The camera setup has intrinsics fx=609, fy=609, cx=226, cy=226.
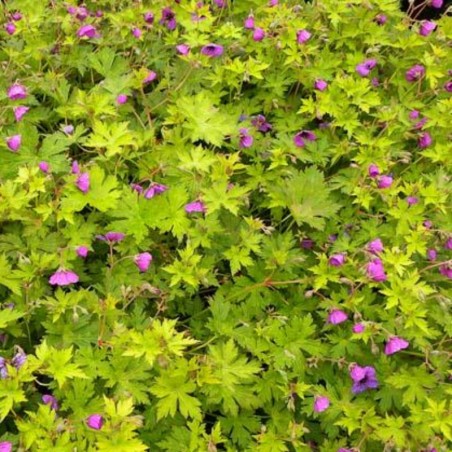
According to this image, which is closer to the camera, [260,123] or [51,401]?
[51,401]

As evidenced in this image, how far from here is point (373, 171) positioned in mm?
3189

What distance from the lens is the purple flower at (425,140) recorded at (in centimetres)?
345

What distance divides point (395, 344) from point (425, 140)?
4.48ft

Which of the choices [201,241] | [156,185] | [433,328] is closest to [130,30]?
[156,185]

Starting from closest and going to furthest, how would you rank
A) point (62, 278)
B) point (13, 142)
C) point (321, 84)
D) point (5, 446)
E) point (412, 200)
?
point (5, 446) < point (62, 278) < point (13, 142) < point (412, 200) < point (321, 84)

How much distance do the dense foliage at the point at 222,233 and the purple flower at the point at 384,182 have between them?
1 centimetres

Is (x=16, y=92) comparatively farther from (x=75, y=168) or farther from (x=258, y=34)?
(x=258, y=34)

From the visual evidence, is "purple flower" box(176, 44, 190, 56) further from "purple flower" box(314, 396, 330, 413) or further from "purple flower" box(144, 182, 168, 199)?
"purple flower" box(314, 396, 330, 413)

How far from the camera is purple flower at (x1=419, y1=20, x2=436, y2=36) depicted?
3.79 m

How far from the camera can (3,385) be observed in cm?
223

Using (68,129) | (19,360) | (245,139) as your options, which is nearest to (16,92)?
(68,129)

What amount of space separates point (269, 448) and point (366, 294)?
84cm

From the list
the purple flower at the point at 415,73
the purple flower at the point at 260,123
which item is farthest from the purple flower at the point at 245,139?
the purple flower at the point at 415,73

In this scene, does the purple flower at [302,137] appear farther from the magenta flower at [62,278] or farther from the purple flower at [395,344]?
the magenta flower at [62,278]
